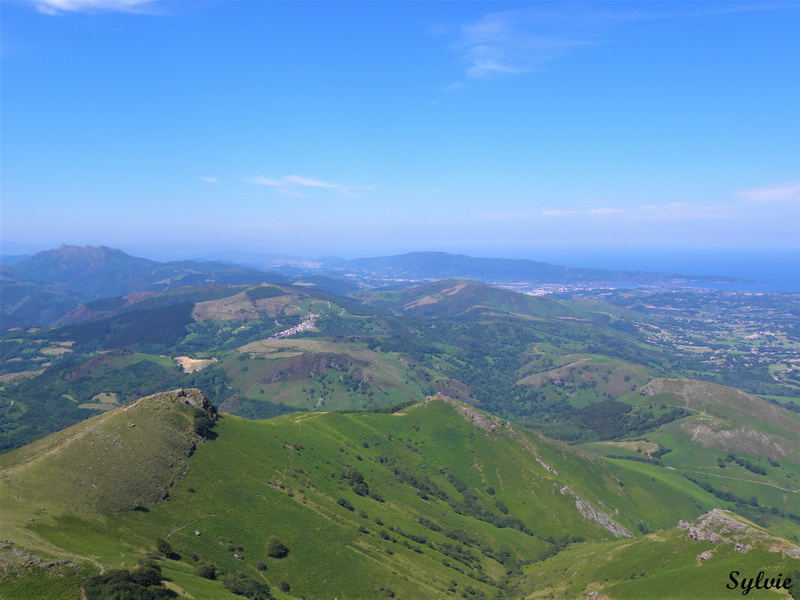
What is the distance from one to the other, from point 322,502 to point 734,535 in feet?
285

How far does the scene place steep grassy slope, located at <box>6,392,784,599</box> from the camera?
71500 mm

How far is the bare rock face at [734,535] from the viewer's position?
77.0 meters

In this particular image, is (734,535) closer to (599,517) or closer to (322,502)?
(599,517)

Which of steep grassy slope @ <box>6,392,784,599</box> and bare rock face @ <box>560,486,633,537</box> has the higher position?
steep grassy slope @ <box>6,392,784,599</box>

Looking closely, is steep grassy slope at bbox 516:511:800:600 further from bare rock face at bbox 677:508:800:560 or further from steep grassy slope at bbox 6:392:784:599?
steep grassy slope at bbox 6:392:784:599

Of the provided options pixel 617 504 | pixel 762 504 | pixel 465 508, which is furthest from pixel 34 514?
pixel 762 504

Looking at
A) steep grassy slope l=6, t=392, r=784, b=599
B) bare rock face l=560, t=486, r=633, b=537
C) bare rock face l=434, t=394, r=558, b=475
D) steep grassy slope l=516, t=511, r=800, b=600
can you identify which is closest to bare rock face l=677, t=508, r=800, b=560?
steep grassy slope l=516, t=511, r=800, b=600

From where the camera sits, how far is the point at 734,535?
8406cm

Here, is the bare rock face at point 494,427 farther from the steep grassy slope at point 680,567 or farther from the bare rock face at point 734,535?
the bare rock face at point 734,535

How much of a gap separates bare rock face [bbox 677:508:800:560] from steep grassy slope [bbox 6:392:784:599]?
131 ft

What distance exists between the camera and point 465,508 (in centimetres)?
14338

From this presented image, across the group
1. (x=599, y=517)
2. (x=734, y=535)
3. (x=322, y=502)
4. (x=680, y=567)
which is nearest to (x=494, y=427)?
(x=599, y=517)

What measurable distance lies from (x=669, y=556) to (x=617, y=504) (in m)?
87.6

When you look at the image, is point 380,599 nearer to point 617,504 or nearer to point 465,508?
point 465,508
